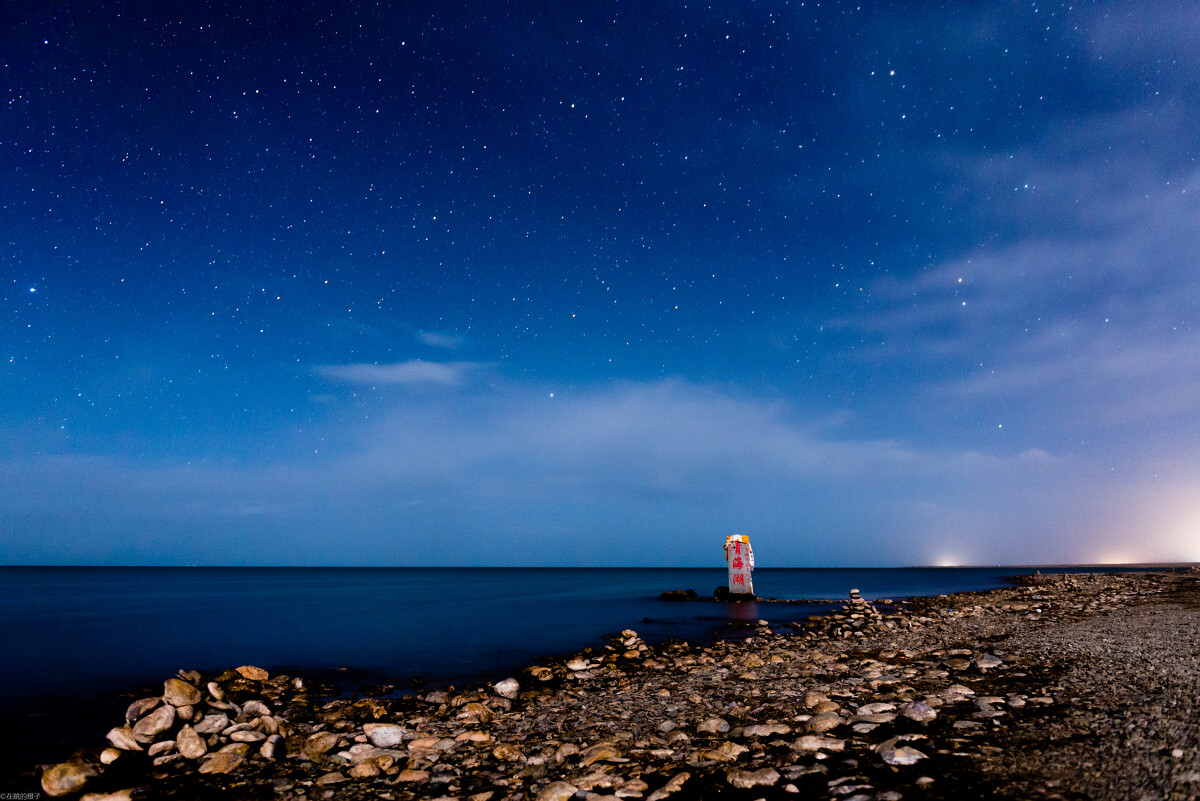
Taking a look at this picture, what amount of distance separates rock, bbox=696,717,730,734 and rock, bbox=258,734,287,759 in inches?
211

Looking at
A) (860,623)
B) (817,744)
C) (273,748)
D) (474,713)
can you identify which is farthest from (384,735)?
(860,623)

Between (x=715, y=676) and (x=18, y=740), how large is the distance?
12203mm

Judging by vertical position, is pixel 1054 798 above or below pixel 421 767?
above

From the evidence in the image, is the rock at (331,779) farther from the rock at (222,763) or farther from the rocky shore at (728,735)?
the rock at (222,763)

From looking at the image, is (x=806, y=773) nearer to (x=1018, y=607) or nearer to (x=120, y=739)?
(x=120, y=739)

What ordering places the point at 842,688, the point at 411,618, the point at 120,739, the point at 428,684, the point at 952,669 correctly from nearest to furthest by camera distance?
the point at 120,739
the point at 842,688
the point at 952,669
the point at 428,684
the point at 411,618

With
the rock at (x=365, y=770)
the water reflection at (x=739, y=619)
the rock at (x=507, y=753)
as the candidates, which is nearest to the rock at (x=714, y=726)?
the rock at (x=507, y=753)

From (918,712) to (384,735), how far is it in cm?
668

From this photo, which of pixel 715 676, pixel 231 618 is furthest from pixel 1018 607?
pixel 231 618

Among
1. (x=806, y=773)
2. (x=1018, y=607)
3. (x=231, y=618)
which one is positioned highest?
(x=806, y=773)

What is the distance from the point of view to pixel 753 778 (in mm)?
5250

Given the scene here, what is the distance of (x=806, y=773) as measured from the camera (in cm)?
525

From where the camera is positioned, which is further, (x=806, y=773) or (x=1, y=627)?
(x=1, y=627)

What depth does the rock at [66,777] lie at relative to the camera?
21.0 feet
